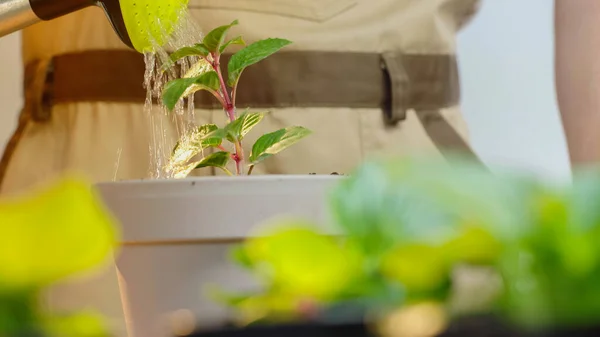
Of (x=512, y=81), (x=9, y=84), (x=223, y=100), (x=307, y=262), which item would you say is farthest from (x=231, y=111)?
(x=512, y=81)

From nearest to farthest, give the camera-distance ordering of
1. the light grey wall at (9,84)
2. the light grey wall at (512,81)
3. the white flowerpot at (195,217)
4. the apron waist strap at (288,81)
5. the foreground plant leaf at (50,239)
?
the foreground plant leaf at (50,239) → the white flowerpot at (195,217) → the apron waist strap at (288,81) → the light grey wall at (9,84) → the light grey wall at (512,81)

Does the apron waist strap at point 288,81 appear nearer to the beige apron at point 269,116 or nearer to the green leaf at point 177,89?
the beige apron at point 269,116

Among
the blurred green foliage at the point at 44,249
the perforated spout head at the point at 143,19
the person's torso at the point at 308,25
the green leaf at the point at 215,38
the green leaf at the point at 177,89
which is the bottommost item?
the blurred green foliage at the point at 44,249

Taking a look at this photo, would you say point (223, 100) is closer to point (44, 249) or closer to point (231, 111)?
point (231, 111)

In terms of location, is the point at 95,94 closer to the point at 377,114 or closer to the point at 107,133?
the point at 107,133

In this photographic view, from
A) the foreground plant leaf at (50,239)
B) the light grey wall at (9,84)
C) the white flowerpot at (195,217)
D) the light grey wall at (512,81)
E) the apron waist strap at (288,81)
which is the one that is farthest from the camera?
the light grey wall at (512,81)

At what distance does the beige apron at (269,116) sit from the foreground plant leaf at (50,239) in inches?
19.1

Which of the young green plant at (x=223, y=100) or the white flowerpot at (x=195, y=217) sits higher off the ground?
the young green plant at (x=223, y=100)

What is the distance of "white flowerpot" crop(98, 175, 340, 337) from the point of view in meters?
0.24

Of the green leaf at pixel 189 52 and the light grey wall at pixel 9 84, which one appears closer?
the green leaf at pixel 189 52

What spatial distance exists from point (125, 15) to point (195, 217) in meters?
0.12

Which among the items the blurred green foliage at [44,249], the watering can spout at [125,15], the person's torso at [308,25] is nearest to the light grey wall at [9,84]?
the person's torso at [308,25]

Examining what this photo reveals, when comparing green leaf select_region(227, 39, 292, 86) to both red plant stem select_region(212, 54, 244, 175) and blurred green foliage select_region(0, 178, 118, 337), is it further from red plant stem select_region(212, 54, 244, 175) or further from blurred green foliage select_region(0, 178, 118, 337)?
blurred green foliage select_region(0, 178, 118, 337)

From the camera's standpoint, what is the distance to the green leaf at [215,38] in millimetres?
292
